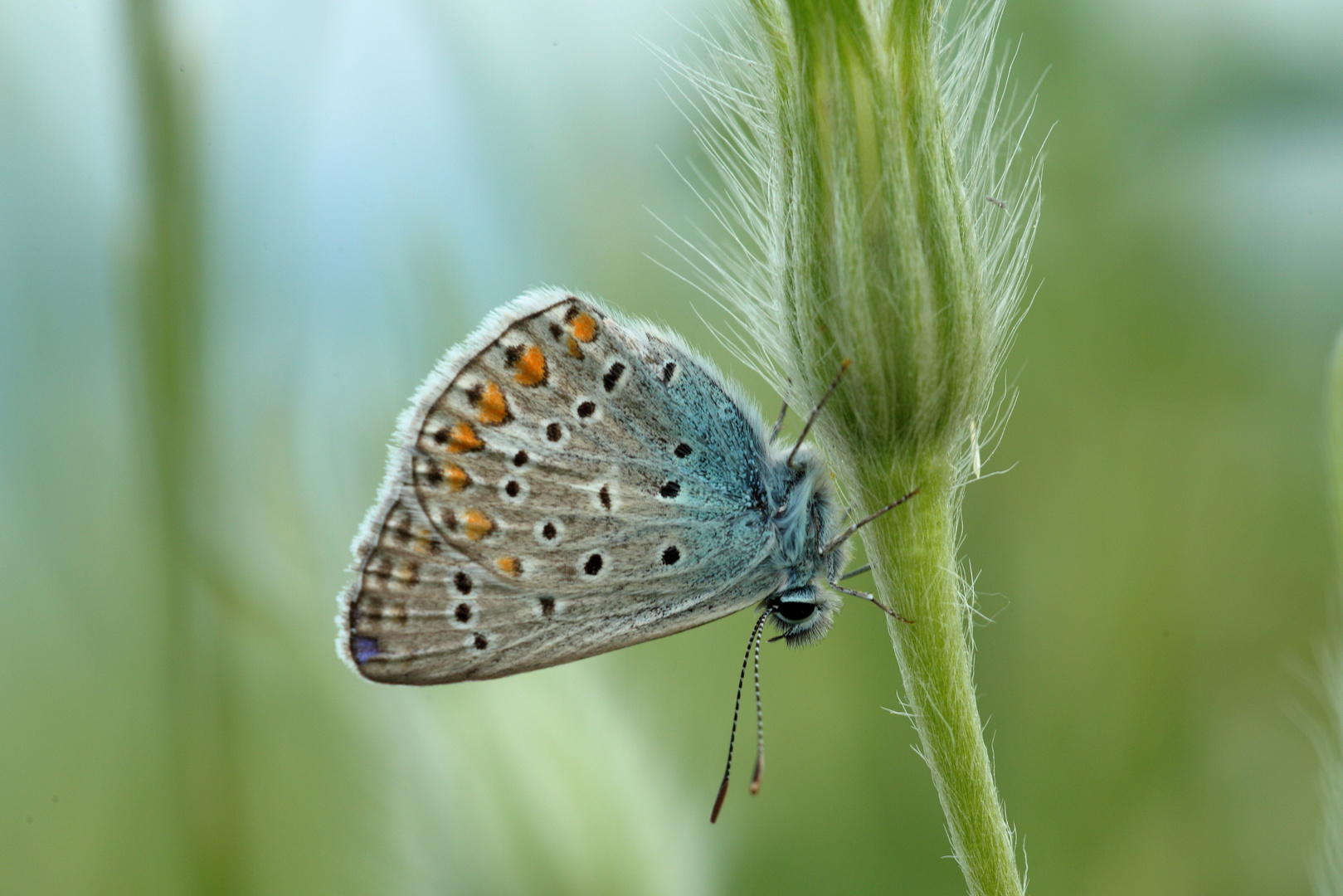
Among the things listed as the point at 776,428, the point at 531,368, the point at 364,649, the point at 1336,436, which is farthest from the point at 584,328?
the point at 1336,436

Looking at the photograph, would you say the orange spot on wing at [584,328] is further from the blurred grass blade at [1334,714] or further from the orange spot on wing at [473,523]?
the blurred grass blade at [1334,714]

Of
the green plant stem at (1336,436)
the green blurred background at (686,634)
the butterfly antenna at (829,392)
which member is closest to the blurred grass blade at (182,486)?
the green blurred background at (686,634)

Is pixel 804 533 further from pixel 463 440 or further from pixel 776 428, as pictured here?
pixel 463 440

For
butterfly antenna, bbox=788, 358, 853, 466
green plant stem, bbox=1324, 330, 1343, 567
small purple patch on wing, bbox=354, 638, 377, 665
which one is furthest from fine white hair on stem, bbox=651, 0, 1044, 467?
small purple patch on wing, bbox=354, 638, 377, 665

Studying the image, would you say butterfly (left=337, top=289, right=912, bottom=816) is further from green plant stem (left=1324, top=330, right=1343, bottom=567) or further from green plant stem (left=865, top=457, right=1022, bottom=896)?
green plant stem (left=1324, top=330, right=1343, bottom=567)

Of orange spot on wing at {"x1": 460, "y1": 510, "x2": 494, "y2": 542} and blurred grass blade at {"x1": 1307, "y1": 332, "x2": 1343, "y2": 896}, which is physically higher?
orange spot on wing at {"x1": 460, "y1": 510, "x2": 494, "y2": 542}

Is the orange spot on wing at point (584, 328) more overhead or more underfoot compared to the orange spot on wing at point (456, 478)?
more overhead
